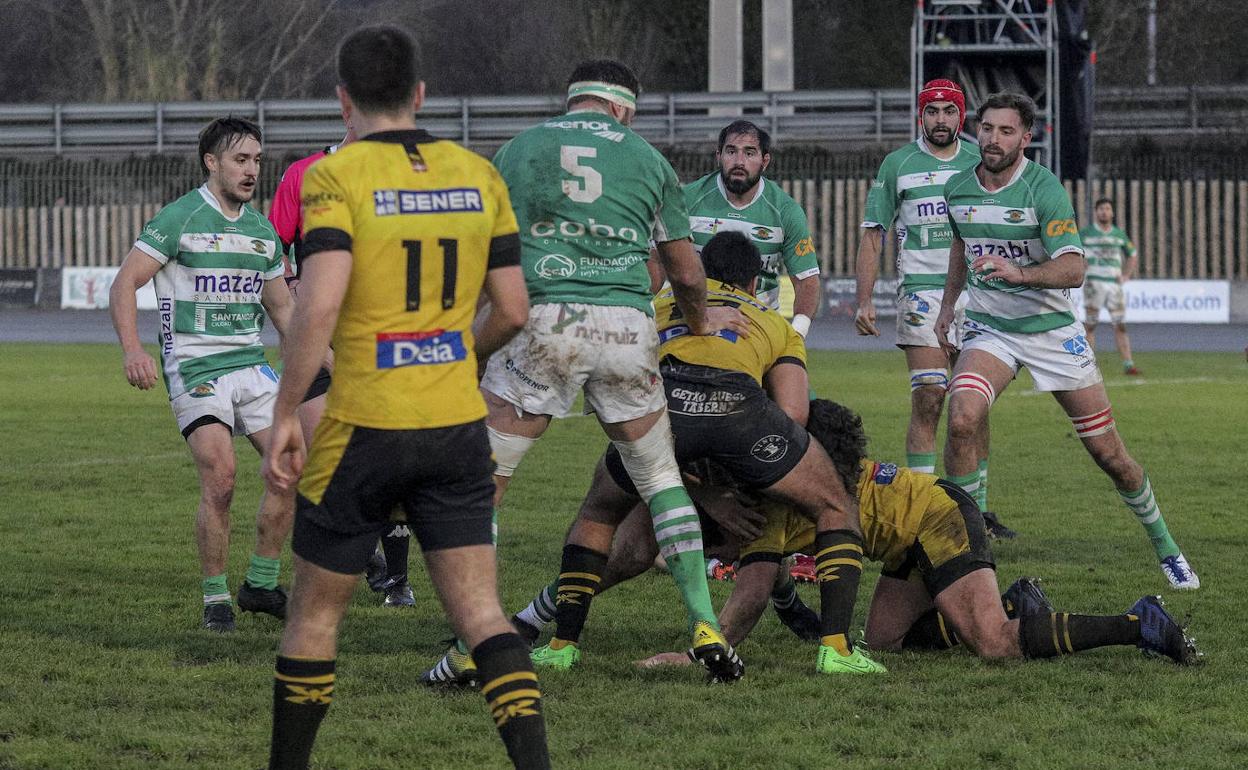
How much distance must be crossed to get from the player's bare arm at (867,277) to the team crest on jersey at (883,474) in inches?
108

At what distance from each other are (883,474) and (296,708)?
273 centimetres

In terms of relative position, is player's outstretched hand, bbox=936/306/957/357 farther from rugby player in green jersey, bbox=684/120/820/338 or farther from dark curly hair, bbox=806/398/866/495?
dark curly hair, bbox=806/398/866/495

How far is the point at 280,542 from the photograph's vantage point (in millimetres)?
6621

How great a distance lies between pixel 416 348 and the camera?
12.7ft

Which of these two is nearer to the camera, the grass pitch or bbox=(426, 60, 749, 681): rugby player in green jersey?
the grass pitch

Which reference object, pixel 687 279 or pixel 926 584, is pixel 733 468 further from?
pixel 926 584

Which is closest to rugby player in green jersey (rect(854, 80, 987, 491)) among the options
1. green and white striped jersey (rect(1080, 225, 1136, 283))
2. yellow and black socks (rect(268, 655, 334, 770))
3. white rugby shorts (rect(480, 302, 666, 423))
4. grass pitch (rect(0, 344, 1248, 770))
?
grass pitch (rect(0, 344, 1248, 770))

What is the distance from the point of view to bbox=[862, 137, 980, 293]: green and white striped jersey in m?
9.18

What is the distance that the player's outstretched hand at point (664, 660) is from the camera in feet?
18.9

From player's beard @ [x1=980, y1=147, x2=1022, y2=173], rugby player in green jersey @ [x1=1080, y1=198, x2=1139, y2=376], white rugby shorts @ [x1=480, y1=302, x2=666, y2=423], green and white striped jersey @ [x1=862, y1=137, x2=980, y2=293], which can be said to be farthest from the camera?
rugby player in green jersey @ [x1=1080, y1=198, x2=1139, y2=376]

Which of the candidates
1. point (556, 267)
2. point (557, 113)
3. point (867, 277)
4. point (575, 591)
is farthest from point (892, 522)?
point (557, 113)

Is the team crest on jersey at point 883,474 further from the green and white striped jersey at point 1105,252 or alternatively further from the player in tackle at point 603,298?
the green and white striped jersey at point 1105,252

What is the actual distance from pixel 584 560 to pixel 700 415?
2.23 feet

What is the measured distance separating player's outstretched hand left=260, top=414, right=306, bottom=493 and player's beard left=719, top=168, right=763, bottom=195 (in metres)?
4.39
